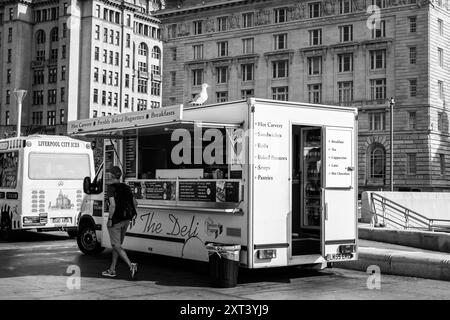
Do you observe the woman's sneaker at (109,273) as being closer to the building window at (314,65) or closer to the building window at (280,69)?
the building window at (314,65)

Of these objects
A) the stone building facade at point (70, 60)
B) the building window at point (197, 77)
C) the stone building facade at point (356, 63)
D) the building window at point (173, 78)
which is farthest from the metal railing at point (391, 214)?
the stone building facade at point (70, 60)

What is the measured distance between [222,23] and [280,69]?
11067mm

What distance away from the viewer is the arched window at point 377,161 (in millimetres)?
72375

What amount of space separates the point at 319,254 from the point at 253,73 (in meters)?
71.5

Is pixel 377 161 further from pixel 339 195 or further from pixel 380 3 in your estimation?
pixel 339 195

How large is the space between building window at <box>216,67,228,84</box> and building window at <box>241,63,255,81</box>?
247 centimetres

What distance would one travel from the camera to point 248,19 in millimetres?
82812

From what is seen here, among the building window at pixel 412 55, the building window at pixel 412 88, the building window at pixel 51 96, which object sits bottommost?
the building window at pixel 412 88

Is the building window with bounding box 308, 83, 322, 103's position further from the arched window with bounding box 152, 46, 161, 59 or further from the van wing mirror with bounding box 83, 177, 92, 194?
the van wing mirror with bounding box 83, 177, 92, 194

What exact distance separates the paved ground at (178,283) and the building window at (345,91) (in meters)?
63.6

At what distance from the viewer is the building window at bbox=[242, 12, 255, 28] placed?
3241 inches

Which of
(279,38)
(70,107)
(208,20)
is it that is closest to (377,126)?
(279,38)

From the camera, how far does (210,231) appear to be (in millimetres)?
11727

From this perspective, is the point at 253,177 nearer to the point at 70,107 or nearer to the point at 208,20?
the point at 208,20
